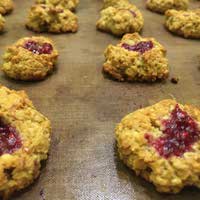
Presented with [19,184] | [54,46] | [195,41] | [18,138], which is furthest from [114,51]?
[19,184]

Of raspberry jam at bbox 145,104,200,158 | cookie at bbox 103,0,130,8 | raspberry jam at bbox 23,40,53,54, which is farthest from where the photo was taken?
cookie at bbox 103,0,130,8

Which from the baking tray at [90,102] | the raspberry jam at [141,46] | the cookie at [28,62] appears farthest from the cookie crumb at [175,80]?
the cookie at [28,62]

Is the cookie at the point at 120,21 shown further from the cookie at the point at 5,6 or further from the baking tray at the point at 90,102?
the cookie at the point at 5,6

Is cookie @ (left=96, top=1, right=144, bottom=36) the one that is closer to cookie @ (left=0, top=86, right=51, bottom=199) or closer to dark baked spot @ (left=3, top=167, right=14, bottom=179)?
cookie @ (left=0, top=86, right=51, bottom=199)

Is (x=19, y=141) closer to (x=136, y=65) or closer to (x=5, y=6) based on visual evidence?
(x=136, y=65)

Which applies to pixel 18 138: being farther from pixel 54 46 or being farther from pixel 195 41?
pixel 195 41

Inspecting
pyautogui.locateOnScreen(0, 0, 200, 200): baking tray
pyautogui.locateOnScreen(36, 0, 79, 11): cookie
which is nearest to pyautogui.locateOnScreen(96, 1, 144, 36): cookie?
pyautogui.locateOnScreen(0, 0, 200, 200): baking tray

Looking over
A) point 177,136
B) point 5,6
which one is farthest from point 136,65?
point 5,6
